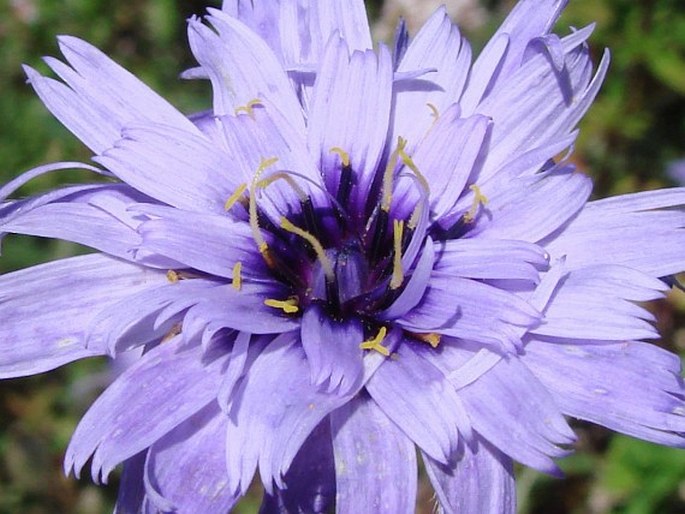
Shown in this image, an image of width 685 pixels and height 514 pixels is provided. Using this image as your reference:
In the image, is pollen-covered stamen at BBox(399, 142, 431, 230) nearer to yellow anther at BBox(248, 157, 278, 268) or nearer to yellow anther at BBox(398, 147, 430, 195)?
yellow anther at BBox(398, 147, 430, 195)

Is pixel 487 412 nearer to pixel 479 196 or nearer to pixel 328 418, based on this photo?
pixel 328 418

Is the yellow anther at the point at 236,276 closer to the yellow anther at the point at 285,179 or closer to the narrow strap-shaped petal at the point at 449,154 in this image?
the yellow anther at the point at 285,179

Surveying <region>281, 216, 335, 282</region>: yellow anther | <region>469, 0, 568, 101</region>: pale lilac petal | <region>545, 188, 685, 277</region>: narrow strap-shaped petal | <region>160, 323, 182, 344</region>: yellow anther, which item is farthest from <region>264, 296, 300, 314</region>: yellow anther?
<region>469, 0, 568, 101</region>: pale lilac petal

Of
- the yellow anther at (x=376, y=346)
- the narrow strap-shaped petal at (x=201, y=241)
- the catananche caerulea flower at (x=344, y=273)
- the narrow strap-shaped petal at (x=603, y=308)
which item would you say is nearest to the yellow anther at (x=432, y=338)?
the catananche caerulea flower at (x=344, y=273)

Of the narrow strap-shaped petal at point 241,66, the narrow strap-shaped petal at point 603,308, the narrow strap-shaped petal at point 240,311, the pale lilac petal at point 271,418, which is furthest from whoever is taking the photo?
the narrow strap-shaped petal at point 241,66

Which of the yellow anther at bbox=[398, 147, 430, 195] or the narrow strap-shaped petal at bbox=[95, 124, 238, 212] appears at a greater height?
the yellow anther at bbox=[398, 147, 430, 195]
